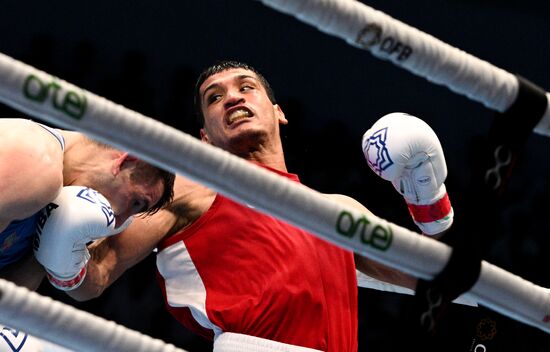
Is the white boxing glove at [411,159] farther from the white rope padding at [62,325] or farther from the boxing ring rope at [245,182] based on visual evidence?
the white rope padding at [62,325]

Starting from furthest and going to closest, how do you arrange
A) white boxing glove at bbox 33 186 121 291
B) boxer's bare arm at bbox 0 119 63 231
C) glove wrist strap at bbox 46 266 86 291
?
1. glove wrist strap at bbox 46 266 86 291
2. white boxing glove at bbox 33 186 121 291
3. boxer's bare arm at bbox 0 119 63 231

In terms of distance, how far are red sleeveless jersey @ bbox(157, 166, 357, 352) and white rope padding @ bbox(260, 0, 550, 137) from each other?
106 cm

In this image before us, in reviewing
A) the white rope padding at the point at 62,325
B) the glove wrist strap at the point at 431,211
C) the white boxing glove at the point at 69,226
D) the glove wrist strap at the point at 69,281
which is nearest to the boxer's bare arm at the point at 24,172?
the white boxing glove at the point at 69,226

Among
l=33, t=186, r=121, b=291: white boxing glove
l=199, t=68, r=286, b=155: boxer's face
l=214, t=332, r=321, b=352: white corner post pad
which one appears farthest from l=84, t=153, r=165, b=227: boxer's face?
l=199, t=68, r=286, b=155: boxer's face

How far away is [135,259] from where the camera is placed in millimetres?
2383

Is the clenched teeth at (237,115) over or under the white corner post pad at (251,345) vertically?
over

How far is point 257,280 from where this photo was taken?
7.57ft

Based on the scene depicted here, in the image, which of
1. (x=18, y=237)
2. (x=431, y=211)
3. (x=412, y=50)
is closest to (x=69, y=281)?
(x=18, y=237)

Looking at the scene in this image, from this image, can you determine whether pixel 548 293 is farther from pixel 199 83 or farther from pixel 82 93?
pixel 199 83

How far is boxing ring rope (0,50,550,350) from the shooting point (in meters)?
1.13

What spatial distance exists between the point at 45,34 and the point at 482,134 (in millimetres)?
2277

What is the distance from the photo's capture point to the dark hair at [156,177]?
7.07 ft

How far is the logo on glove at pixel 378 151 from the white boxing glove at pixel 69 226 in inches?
27.2

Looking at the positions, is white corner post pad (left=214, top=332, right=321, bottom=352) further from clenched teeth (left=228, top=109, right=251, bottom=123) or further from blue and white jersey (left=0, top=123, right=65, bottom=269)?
clenched teeth (left=228, top=109, right=251, bottom=123)
